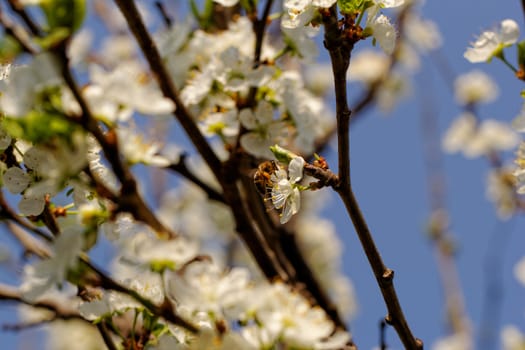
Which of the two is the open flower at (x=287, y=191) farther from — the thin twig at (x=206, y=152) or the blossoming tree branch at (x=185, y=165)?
the thin twig at (x=206, y=152)

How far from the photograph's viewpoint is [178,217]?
411cm

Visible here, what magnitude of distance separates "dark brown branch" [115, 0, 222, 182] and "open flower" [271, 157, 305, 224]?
0.91 ft

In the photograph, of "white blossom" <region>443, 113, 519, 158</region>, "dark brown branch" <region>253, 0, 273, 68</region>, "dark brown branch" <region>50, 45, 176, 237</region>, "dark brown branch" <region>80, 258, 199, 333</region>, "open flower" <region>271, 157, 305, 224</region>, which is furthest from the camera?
"white blossom" <region>443, 113, 519, 158</region>

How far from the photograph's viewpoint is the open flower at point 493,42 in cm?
135

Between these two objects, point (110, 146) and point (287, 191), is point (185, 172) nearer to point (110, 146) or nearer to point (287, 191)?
point (287, 191)

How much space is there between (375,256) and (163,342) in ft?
1.30

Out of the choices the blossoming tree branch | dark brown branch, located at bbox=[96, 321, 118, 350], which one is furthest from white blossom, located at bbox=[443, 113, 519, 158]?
dark brown branch, located at bbox=[96, 321, 118, 350]

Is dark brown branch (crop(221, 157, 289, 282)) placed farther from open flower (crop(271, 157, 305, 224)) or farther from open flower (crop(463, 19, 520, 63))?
open flower (crop(463, 19, 520, 63))

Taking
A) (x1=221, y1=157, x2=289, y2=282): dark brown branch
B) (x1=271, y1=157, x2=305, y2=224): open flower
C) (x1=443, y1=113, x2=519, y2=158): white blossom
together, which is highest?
(x1=271, y1=157, x2=305, y2=224): open flower

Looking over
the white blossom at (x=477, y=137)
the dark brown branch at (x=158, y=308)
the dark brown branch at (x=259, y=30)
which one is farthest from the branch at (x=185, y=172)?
the white blossom at (x=477, y=137)

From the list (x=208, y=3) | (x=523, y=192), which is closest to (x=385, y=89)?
(x=208, y=3)

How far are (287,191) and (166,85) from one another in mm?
464

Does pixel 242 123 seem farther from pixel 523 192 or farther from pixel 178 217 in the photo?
pixel 178 217

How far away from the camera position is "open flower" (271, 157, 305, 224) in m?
1.13
